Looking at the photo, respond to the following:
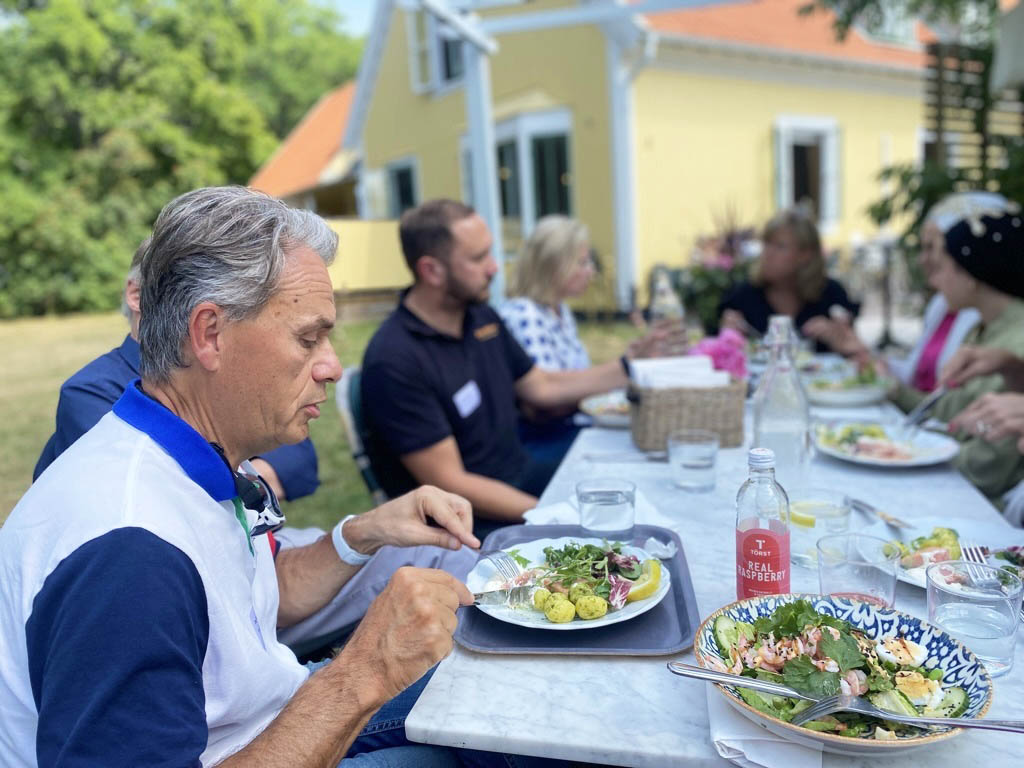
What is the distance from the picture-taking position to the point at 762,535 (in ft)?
4.44

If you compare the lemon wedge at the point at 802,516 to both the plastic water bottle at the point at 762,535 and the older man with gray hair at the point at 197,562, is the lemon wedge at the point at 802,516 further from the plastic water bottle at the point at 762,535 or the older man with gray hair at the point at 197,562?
the older man with gray hair at the point at 197,562

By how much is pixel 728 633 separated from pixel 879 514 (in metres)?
0.80

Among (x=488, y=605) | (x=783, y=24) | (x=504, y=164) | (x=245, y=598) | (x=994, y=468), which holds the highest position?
(x=783, y=24)

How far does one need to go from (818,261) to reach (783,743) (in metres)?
4.10

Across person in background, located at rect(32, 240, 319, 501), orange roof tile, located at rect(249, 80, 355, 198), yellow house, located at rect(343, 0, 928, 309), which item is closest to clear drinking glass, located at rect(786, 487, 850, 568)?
person in background, located at rect(32, 240, 319, 501)

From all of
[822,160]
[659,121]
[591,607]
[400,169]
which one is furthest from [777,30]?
[591,607]

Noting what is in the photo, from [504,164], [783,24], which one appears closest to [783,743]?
[504,164]

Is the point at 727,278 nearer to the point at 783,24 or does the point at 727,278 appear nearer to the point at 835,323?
the point at 835,323

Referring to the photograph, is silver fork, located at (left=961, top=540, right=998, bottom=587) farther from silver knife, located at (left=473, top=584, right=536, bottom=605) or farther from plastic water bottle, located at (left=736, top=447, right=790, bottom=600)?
silver knife, located at (left=473, top=584, right=536, bottom=605)

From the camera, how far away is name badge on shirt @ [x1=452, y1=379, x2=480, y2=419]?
285 centimetres

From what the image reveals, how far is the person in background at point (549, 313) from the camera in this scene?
12.4 feet

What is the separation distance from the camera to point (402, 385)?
262cm

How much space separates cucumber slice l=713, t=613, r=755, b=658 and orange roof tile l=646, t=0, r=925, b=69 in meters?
11.0

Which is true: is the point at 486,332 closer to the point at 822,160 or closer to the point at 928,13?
the point at 928,13
